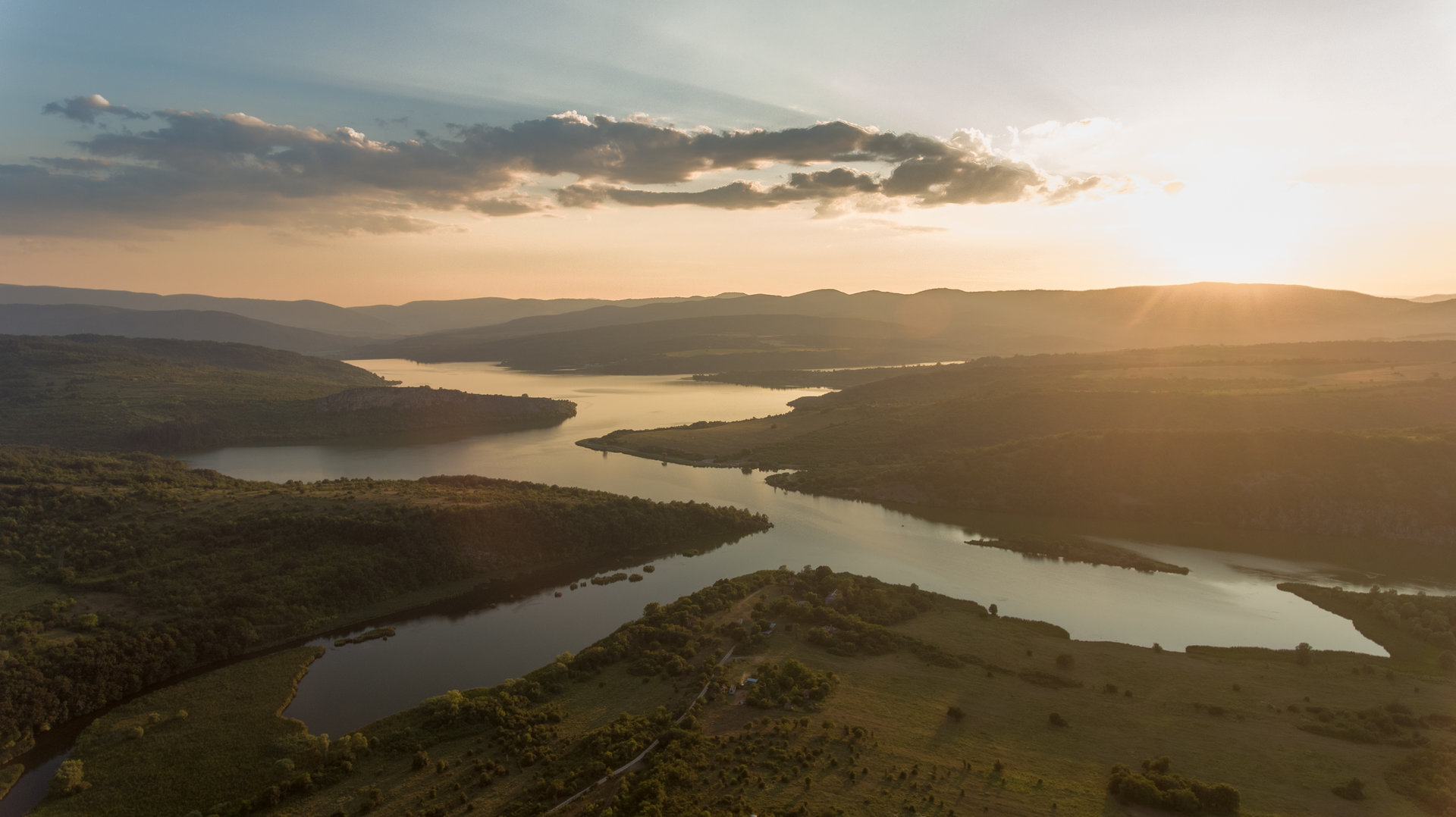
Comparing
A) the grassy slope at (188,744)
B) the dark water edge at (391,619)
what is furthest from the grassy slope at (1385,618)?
the grassy slope at (188,744)

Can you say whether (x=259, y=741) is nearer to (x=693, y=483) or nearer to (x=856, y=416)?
(x=693, y=483)

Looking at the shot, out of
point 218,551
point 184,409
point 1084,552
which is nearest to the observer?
point 218,551

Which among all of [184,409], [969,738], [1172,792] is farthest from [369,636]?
[184,409]

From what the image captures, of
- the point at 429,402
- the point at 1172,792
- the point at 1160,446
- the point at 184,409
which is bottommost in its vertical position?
the point at 1172,792

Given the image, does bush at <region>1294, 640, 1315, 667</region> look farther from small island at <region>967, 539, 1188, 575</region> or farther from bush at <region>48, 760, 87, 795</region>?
bush at <region>48, 760, 87, 795</region>

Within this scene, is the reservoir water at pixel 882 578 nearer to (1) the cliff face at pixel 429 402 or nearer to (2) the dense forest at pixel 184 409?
(2) the dense forest at pixel 184 409

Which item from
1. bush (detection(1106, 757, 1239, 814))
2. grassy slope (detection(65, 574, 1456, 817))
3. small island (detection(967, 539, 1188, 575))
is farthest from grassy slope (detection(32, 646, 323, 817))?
small island (detection(967, 539, 1188, 575))

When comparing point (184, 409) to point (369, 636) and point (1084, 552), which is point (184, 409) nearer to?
point (369, 636)

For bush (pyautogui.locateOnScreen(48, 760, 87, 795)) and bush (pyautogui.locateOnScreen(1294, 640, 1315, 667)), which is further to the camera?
bush (pyautogui.locateOnScreen(1294, 640, 1315, 667))
